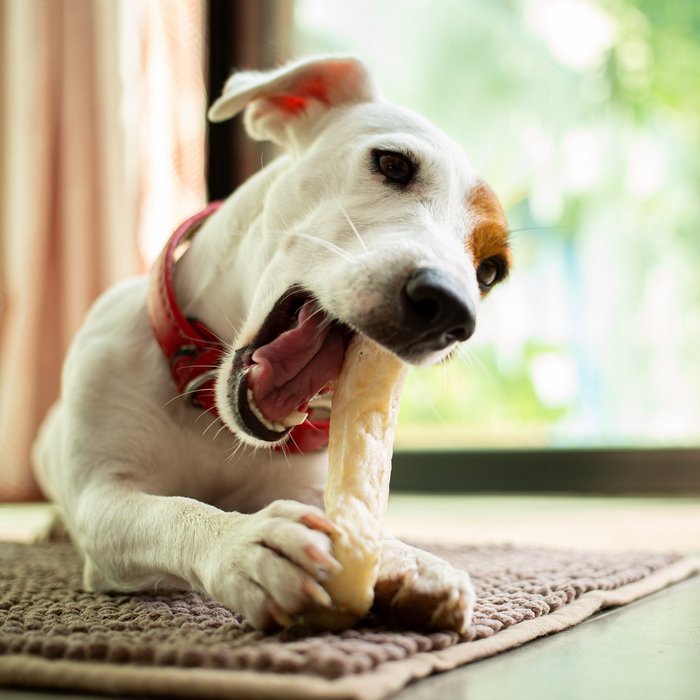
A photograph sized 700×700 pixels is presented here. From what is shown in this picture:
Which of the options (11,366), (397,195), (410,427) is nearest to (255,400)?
(397,195)

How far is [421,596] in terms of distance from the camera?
921mm

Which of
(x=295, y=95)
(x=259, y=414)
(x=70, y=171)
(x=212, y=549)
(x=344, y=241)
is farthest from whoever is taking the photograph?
(x=70, y=171)

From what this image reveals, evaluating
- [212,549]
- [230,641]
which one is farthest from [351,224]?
[230,641]

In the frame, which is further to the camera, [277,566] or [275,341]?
[275,341]

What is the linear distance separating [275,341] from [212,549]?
0.94 feet

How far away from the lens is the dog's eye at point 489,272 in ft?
4.32

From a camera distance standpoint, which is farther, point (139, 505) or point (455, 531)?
point (455, 531)

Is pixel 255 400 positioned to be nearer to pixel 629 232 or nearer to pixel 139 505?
pixel 139 505

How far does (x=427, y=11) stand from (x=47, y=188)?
169 cm

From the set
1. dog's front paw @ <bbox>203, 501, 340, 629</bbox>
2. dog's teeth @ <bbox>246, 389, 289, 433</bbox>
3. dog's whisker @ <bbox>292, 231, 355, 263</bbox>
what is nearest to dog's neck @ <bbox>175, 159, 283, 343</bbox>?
dog's whisker @ <bbox>292, 231, 355, 263</bbox>

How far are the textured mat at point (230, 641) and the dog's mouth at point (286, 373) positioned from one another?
223 millimetres

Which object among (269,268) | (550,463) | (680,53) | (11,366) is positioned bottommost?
(550,463)

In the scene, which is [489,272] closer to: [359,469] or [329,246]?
[329,246]

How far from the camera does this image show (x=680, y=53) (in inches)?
136
